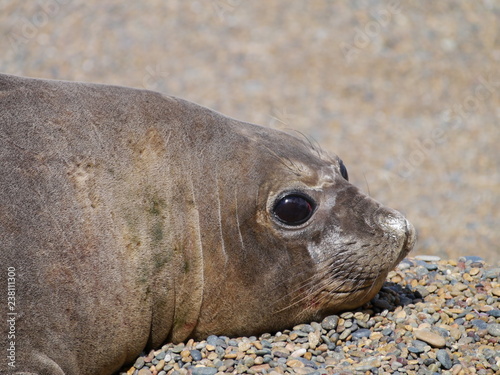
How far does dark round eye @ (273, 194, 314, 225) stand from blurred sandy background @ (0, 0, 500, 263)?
6.30 meters

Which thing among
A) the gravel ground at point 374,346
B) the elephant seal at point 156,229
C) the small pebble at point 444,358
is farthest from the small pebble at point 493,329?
the elephant seal at point 156,229

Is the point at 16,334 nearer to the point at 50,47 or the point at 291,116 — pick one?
the point at 291,116

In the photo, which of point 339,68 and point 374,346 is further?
point 339,68

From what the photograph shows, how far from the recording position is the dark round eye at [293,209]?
15.1ft

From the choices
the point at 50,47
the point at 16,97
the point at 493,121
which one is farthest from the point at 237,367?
the point at 50,47

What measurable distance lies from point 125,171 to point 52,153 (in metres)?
0.42

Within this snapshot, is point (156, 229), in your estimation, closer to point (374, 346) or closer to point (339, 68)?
point (374, 346)

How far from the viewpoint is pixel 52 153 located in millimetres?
4141

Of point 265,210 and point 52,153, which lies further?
point 265,210

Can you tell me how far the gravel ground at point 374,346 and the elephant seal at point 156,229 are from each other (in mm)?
124

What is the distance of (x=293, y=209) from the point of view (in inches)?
182

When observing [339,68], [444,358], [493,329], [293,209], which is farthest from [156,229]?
[339,68]

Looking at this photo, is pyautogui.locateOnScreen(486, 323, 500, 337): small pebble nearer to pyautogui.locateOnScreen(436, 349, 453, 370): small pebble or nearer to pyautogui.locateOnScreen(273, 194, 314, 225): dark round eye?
pyautogui.locateOnScreen(436, 349, 453, 370): small pebble

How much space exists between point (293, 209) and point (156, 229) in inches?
34.3
